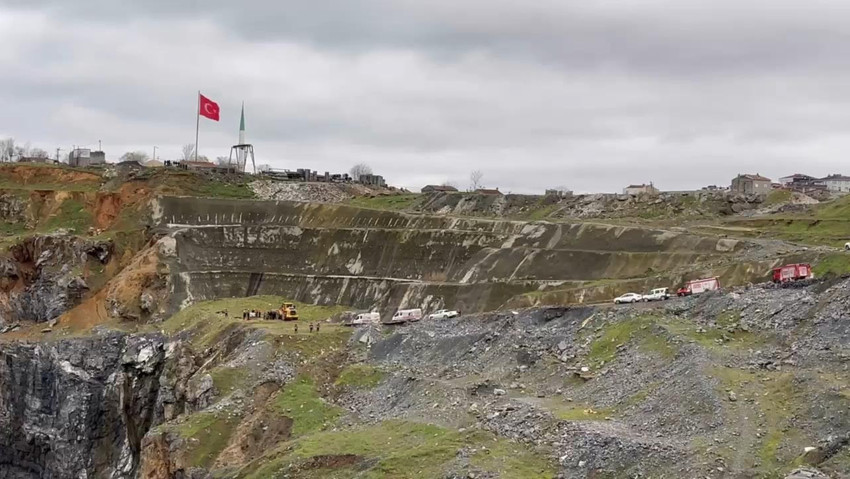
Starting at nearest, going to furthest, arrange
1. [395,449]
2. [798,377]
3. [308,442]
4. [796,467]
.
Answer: [796,467], [798,377], [395,449], [308,442]

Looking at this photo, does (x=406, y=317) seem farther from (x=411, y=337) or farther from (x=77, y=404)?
(x=77, y=404)

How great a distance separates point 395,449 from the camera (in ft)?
111

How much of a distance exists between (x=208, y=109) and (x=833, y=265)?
247 ft

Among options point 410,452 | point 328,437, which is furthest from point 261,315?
point 410,452

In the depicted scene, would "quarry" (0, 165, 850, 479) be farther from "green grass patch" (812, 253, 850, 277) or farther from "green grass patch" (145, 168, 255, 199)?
"green grass patch" (145, 168, 255, 199)

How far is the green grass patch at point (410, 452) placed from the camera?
30969mm

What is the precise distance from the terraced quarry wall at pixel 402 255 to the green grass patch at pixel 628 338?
10548 millimetres

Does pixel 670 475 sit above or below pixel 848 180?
below

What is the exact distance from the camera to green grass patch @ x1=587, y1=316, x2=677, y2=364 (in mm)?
37469

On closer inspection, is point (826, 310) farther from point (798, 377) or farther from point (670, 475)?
point (670, 475)

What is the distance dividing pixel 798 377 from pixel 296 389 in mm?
23619

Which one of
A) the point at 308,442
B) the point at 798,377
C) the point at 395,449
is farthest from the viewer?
the point at 308,442

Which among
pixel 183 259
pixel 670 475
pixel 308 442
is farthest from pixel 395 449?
pixel 183 259

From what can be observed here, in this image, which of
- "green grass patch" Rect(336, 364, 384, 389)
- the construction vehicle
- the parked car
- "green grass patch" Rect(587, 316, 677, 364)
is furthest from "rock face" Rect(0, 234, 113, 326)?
"green grass patch" Rect(587, 316, 677, 364)
